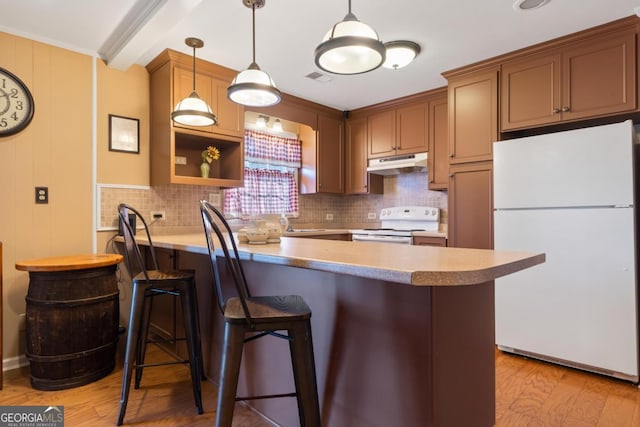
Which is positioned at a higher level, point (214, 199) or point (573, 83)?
point (573, 83)

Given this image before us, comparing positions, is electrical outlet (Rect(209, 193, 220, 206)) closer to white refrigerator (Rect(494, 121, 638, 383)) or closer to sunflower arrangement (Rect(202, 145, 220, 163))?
sunflower arrangement (Rect(202, 145, 220, 163))

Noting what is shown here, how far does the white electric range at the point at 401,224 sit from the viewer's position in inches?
145

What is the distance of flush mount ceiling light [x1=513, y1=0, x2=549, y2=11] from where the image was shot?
2.16 meters

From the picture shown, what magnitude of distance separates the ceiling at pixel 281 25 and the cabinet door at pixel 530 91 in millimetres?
165

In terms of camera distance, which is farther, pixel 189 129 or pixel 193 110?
pixel 189 129

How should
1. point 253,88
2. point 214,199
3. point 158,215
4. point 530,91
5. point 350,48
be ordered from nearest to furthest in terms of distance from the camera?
point 350,48 < point 253,88 < point 530,91 < point 158,215 < point 214,199

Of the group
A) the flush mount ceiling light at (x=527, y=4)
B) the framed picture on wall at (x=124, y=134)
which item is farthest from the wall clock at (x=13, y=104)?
the flush mount ceiling light at (x=527, y=4)

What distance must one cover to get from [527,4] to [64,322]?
3342 millimetres

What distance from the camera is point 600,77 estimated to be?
2.48 m

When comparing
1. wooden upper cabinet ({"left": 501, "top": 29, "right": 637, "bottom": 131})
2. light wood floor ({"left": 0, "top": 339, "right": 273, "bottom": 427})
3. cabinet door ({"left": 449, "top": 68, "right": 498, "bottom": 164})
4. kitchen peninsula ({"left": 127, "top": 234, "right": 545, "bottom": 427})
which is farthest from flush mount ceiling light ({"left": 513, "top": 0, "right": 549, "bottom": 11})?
light wood floor ({"left": 0, "top": 339, "right": 273, "bottom": 427})

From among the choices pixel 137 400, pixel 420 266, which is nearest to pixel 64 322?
pixel 137 400

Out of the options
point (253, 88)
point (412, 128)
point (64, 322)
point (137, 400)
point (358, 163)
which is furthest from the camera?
point (358, 163)

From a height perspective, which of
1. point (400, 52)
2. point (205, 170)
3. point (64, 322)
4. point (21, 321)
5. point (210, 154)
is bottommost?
point (21, 321)

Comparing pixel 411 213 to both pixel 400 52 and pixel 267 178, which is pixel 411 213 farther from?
pixel 400 52
